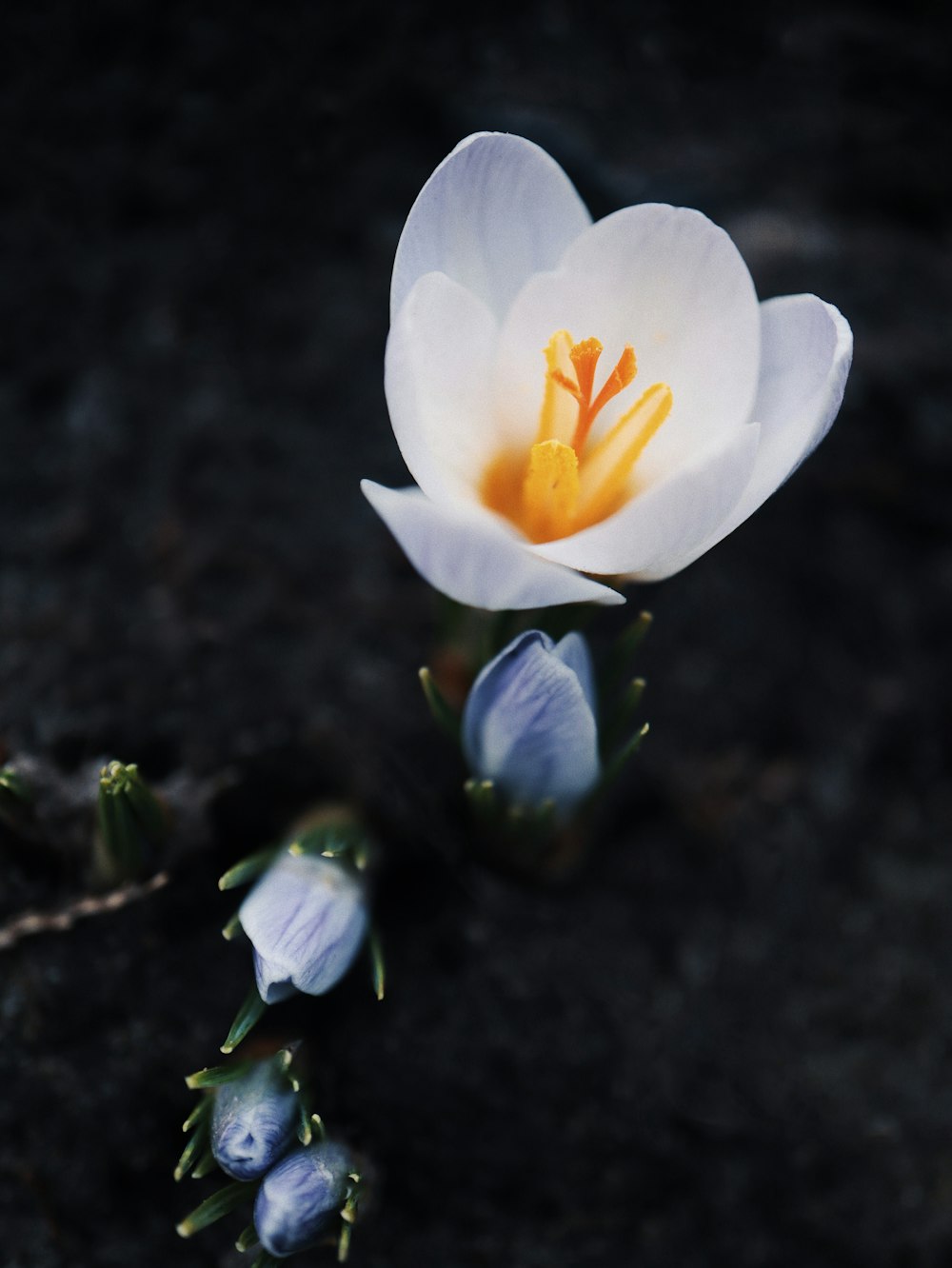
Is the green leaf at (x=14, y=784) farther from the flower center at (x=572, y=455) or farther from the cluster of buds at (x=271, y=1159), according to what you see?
the flower center at (x=572, y=455)

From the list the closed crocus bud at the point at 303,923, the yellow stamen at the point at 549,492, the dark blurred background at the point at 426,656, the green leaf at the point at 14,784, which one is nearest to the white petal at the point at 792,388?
the yellow stamen at the point at 549,492

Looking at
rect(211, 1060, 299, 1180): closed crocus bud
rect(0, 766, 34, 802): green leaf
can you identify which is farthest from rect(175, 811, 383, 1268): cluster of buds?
rect(0, 766, 34, 802): green leaf

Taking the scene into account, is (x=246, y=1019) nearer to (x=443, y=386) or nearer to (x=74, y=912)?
(x=74, y=912)

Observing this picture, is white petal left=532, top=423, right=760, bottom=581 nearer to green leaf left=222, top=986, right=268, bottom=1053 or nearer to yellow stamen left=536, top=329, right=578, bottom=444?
yellow stamen left=536, top=329, right=578, bottom=444

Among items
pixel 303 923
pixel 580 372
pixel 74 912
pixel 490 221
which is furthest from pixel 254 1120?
pixel 490 221

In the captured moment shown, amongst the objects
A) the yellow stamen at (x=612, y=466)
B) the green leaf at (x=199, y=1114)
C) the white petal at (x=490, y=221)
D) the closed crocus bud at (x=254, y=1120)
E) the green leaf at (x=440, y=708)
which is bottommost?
the green leaf at (x=199, y=1114)

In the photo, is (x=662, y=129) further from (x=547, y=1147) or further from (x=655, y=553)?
(x=547, y=1147)

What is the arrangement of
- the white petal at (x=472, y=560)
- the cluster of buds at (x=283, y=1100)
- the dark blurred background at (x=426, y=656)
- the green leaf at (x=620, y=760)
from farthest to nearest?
1. the dark blurred background at (x=426, y=656)
2. the green leaf at (x=620, y=760)
3. the cluster of buds at (x=283, y=1100)
4. the white petal at (x=472, y=560)
